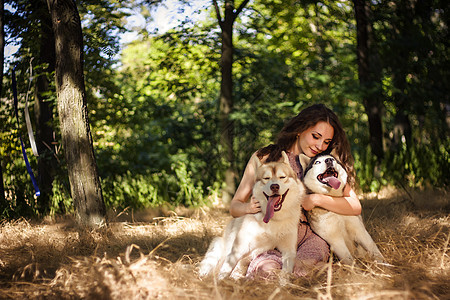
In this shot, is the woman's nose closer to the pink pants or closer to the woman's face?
the woman's face

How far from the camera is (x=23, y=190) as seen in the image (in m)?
6.14

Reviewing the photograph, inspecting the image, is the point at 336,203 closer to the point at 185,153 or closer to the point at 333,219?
the point at 333,219

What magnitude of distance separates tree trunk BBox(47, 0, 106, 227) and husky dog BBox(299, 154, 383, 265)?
2.21 metres

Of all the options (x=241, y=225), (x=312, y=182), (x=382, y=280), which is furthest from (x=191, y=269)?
(x=382, y=280)

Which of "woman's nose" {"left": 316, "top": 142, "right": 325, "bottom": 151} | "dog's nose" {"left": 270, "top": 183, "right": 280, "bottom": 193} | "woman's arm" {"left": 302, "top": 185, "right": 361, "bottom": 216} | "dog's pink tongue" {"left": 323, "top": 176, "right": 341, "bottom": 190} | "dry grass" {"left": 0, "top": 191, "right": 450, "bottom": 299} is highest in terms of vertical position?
"woman's nose" {"left": 316, "top": 142, "right": 325, "bottom": 151}

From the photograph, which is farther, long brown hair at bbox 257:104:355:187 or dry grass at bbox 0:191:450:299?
long brown hair at bbox 257:104:355:187

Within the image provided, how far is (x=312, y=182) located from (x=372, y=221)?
177cm

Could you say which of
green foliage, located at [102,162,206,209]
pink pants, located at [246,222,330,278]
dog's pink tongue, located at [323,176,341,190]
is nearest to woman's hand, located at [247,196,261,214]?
pink pants, located at [246,222,330,278]

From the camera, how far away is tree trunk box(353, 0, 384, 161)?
6620 mm

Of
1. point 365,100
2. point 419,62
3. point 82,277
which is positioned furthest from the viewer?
point 365,100

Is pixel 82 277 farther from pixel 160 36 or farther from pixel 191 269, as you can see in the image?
pixel 160 36

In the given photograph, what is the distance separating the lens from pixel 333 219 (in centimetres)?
288

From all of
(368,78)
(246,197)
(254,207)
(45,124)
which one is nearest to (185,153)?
(45,124)

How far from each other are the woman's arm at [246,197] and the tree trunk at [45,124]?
3576 millimetres
